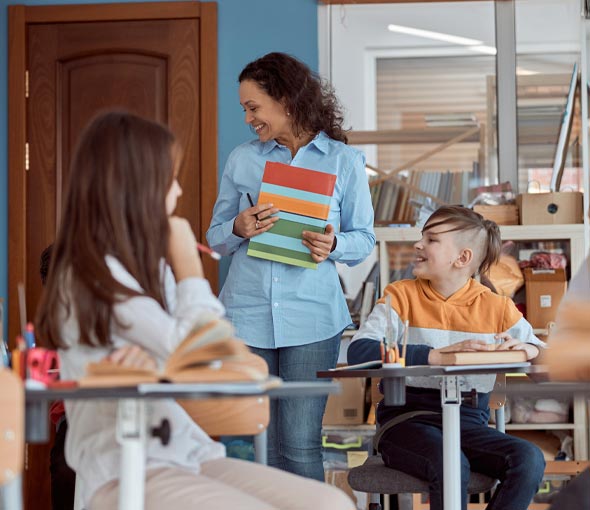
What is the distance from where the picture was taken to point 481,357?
2307mm

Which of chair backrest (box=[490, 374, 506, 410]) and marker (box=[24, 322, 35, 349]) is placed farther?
chair backrest (box=[490, 374, 506, 410])

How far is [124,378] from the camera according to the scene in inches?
64.1

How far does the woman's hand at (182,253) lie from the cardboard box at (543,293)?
277 centimetres

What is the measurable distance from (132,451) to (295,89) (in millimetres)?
1658

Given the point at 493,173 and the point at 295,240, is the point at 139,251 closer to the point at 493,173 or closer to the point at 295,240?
the point at 295,240

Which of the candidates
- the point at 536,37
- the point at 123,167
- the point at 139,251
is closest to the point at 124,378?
the point at 139,251

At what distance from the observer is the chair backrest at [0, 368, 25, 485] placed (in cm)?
160

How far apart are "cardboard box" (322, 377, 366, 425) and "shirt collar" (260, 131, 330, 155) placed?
62.9 inches

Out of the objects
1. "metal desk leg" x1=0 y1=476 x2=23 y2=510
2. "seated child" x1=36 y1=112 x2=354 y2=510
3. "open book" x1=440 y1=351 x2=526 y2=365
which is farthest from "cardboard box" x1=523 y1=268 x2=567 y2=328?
"metal desk leg" x1=0 y1=476 x2=23 y2=510

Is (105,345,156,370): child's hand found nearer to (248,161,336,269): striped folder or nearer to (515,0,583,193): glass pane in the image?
(248,161,336,269): striped folder

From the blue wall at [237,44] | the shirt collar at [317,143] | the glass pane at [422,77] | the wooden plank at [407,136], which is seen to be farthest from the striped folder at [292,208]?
the glass pane at [422,77]

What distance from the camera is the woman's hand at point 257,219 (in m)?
2.96

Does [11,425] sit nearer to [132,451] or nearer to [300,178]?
[132,451]

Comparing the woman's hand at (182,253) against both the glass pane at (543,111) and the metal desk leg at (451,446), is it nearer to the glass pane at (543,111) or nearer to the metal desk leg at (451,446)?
the metal desk leg at (451,446)
